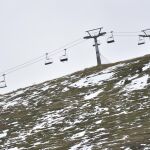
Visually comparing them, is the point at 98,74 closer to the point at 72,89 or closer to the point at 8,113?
the point at 72,89

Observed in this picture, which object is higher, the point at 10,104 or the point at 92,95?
the point at 92,95

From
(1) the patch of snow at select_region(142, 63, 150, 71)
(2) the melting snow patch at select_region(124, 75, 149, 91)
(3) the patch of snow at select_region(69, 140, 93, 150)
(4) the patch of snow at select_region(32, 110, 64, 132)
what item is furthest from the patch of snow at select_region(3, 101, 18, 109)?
(3) the patch of snow at select_region(69, 140, 93, 150)

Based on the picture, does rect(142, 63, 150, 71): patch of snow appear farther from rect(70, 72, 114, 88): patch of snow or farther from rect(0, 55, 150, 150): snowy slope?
rect(70, 72, 114, 88): patch of snow

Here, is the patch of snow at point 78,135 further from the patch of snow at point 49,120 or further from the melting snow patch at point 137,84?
the melting snow patch at point 137,84

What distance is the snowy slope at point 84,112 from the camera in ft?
79.4

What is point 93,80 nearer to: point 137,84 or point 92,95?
point 92,95

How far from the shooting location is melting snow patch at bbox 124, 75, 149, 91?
3225cm

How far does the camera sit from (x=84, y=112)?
30938 mm

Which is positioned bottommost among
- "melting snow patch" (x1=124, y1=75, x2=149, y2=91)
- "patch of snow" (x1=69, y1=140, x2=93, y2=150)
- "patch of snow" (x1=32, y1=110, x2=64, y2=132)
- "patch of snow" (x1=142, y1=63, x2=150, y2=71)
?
"patch of snow" (x1=69, y1=140, x2=93, y2=150)

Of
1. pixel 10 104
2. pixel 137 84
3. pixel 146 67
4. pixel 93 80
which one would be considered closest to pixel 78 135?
pixel 137 84

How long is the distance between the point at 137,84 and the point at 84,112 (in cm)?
387

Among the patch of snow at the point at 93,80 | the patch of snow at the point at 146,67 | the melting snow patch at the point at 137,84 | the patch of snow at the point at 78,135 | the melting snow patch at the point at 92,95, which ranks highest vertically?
the patch of snow at the point at 146,67

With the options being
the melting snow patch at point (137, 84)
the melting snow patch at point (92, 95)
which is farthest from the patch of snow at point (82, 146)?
the melting snow patch at point (92, 95)

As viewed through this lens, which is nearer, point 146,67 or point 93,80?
point 146,67
